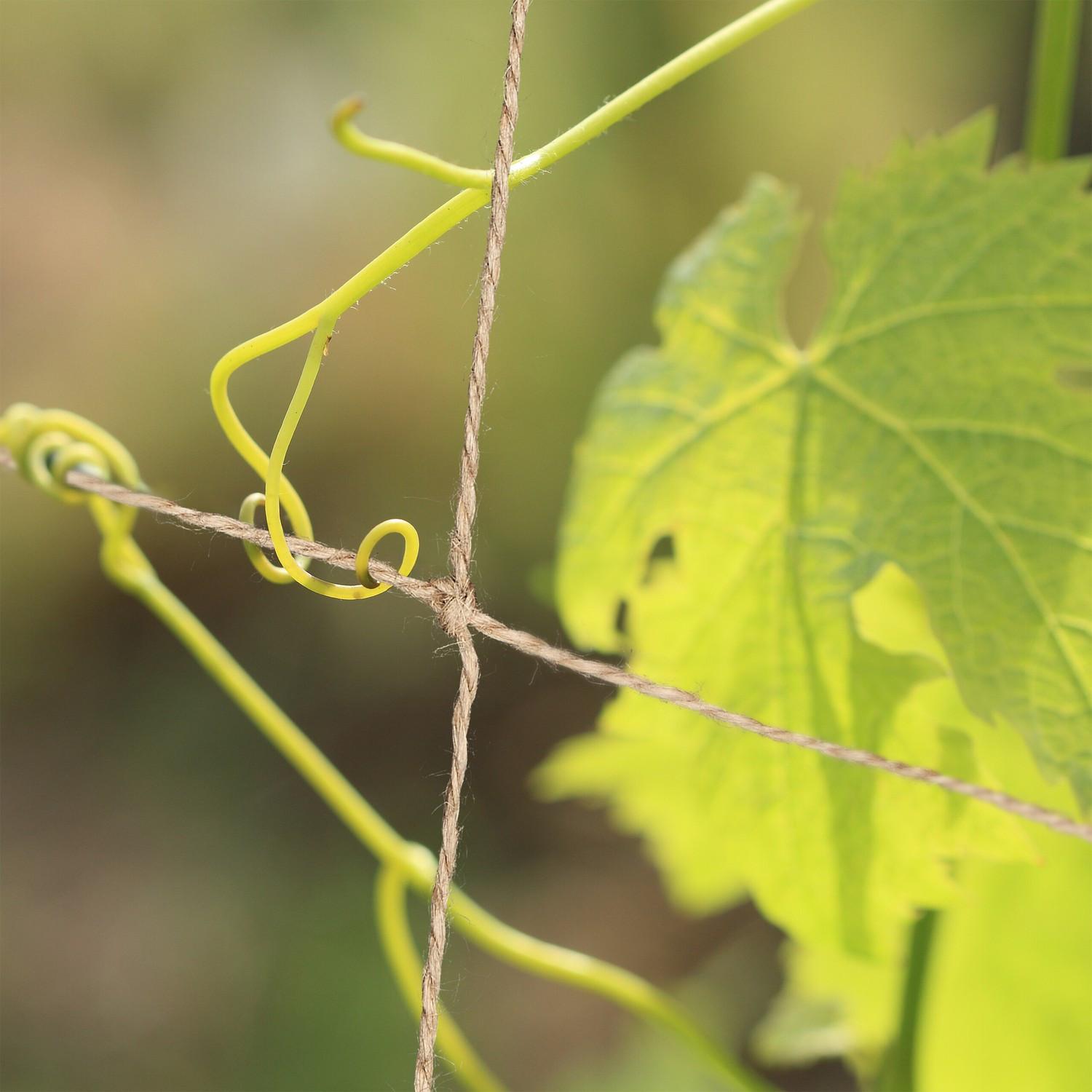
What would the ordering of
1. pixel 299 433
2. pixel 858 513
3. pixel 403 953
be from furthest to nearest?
pixel 299 433, pixel 403 953, pixel 858 513

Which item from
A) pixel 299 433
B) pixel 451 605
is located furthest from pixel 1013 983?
pixel 299 433

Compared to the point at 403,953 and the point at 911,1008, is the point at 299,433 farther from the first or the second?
the point at 911,1008

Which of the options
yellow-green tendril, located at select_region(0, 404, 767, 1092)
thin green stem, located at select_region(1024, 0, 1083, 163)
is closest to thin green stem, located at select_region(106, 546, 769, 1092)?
yellow-green tendril, located at select_region(0, 404, 767, 1092)

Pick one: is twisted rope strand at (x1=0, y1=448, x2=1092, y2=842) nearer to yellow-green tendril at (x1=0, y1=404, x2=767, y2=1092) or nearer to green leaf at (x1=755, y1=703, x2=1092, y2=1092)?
yellow-green tendril at (x1=0, y1=404, x2=767, y2=1092)

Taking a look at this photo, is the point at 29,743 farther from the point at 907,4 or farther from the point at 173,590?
the point at 907,4

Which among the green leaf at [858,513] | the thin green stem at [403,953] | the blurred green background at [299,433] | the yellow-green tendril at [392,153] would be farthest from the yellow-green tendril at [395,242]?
the blurred green background at [299,433]

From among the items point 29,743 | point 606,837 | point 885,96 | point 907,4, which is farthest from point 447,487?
point 907,4

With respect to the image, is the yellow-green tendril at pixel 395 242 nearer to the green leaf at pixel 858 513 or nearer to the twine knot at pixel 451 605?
the twine knot at pixel 451 605
